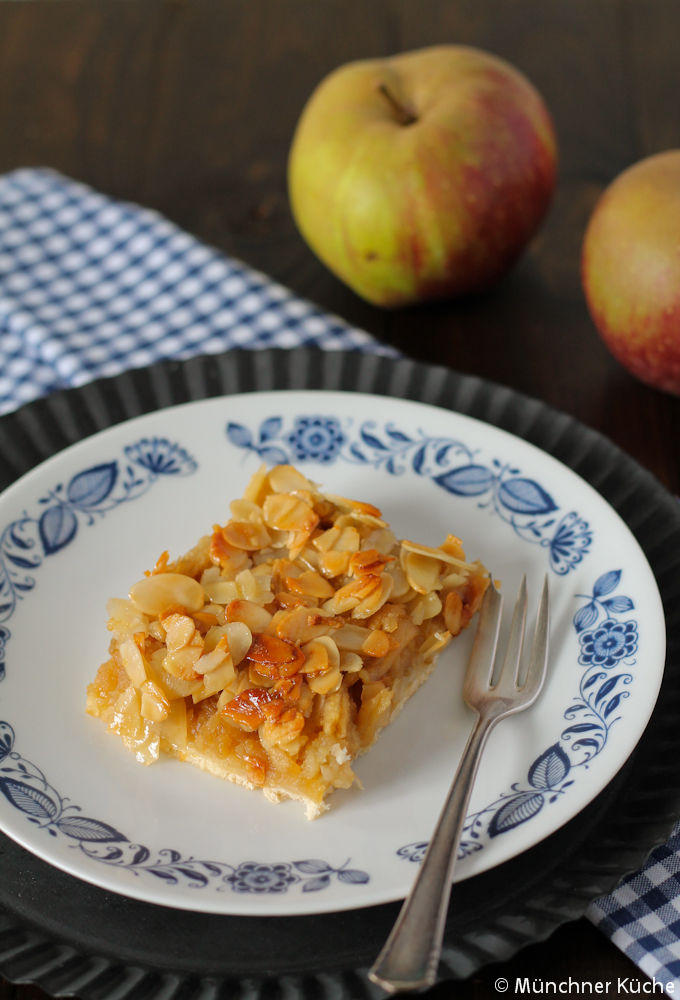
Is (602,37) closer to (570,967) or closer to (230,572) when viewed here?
(230,572)

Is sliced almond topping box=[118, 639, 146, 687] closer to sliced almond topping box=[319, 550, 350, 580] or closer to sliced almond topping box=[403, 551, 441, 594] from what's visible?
sliced almond topping box=[319, 550, 350, 580]

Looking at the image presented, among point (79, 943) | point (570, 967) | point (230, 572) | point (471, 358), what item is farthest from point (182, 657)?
point (471, 358)

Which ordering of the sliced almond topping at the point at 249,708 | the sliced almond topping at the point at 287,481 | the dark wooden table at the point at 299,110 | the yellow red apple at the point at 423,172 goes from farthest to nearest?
the dark wooden table at the point at 299,110, the yellow red apple at the point at 423,172, the sliced almond topping at the point at 287,481, the sliced almond topping at the point at 249,708

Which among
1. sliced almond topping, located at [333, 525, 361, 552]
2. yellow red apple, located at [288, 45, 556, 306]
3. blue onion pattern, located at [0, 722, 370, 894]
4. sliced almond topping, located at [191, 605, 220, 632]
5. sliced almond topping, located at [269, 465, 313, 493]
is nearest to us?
blue onion pattern, located at [0, 722, 370, 894]

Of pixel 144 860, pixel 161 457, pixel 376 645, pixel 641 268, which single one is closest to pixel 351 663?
pixel 376 645

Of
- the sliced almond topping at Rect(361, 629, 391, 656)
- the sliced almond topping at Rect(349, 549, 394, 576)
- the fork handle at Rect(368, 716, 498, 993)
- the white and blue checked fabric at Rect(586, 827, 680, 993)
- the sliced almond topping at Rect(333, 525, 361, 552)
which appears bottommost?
the white and blue checked fabric at Rect(586, 827, 680, 993)

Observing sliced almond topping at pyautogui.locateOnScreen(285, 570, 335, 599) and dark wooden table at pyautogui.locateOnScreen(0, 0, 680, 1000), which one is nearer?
sliced almond topping at pyautogui.locateOnScreen(285, 570, 335, 599)

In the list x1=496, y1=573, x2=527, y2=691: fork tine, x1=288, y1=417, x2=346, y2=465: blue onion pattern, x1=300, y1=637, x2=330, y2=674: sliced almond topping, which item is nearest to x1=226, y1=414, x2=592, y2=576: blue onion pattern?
x1=288, y1=417, x2=346, y2=465: blue onion pattern

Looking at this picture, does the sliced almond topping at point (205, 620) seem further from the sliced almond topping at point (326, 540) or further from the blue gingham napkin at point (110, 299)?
the blue gingham napkin at point (110, 299)

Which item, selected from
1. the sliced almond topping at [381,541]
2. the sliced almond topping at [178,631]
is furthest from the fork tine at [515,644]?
the sliced almond topping at [178,631]
